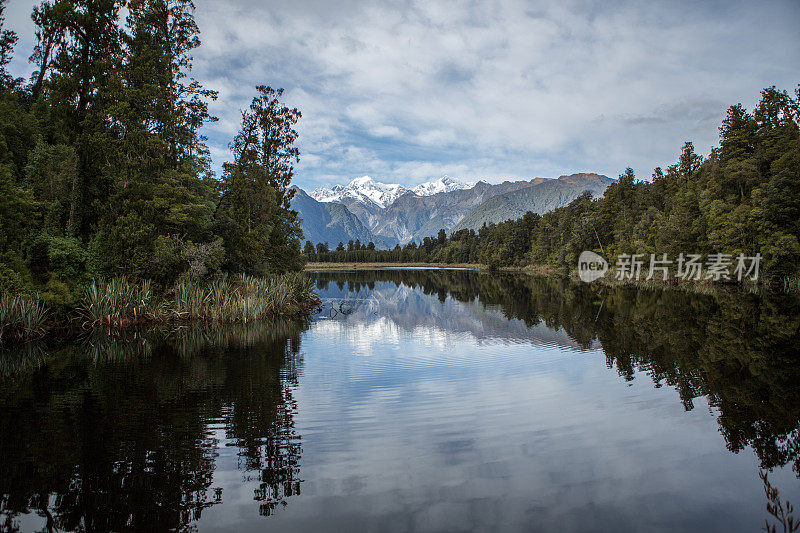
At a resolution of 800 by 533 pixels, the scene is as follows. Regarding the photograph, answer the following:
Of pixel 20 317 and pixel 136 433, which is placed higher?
pixel 20 317

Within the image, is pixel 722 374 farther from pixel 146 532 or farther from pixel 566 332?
pixel 146 532

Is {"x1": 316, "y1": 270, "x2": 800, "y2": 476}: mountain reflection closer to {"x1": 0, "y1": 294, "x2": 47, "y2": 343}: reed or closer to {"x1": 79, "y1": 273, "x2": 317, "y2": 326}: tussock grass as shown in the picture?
{"x1": 79, "y1": 273, "x2": 317, "y2": 326}: tussock grass

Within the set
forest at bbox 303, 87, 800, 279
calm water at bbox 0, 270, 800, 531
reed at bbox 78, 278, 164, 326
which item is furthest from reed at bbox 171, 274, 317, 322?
forest at bbox 303, 87, 800, 279

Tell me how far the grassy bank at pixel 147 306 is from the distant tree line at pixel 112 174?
0.90 meters

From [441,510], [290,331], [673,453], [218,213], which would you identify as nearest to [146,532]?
[441,510]

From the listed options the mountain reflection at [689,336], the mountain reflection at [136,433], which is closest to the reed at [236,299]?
the mountain reflection at [689,336]

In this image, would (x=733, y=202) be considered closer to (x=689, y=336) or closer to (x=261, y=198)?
(x=689, y=336)

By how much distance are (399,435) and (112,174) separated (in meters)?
23.5

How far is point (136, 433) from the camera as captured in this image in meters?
9.05

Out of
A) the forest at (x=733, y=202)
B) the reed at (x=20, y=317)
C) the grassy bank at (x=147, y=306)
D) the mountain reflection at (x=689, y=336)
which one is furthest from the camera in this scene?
the forest at (x=733, y=202)

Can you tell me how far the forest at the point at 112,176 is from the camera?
860 inches

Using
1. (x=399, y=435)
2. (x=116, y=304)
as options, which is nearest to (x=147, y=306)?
(x=116, y=304)

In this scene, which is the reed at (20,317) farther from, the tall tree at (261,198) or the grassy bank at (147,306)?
the tall tree at (261,198)

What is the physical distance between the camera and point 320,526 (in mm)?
6098
